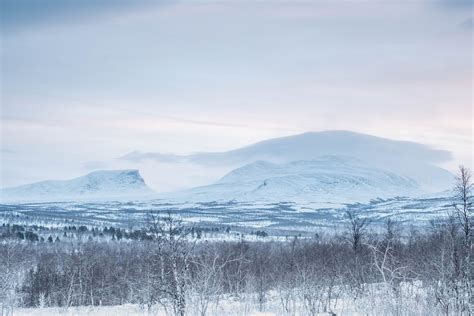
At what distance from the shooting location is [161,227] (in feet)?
49.5

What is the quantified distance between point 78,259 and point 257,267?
18.5m

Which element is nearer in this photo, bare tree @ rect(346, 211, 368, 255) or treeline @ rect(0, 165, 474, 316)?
Answer: treeline @ rect(0, 165, 474, 316)

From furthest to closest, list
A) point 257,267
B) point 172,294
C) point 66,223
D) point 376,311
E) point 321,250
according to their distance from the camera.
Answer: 1. point 66,223
2. point 321,250
3. point 257,267
4. point 376,311
5. point 172,294

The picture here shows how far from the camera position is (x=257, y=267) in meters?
54.0

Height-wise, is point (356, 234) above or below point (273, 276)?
above

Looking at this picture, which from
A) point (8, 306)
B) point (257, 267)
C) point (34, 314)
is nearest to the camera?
point (8, 306)

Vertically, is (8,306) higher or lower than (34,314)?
higher

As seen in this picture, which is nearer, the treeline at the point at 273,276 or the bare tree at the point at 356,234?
the treeline at the point at 273,276

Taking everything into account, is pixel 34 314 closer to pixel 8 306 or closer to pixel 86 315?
pixel 86 315

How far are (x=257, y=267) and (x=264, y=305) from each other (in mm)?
20354

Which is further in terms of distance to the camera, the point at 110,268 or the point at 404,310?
the point at 110,268

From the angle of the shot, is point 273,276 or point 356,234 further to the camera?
point 356,234

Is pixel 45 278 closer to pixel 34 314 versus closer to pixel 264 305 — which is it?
pixel 34 314

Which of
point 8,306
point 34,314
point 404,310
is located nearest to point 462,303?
point 404,310
